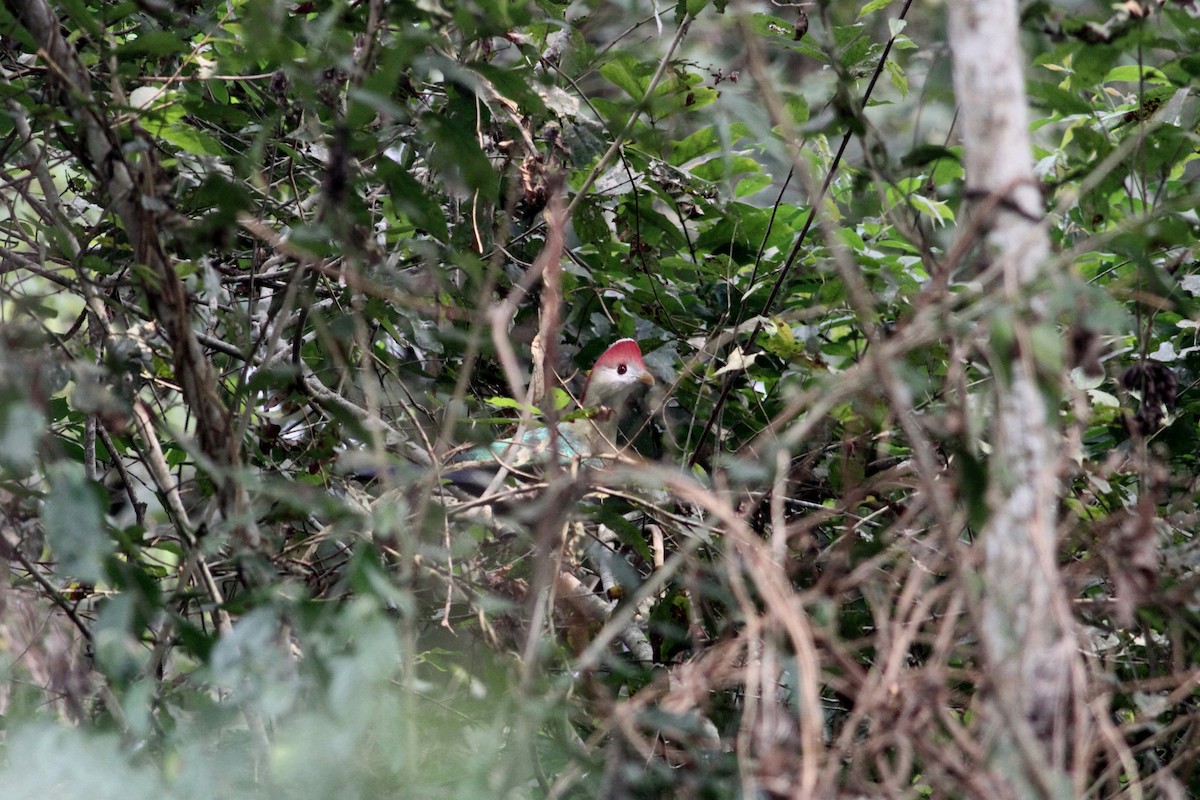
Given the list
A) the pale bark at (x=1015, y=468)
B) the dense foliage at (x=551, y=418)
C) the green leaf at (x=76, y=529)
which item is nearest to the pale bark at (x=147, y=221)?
the dense foliage at (x=551, y=418)

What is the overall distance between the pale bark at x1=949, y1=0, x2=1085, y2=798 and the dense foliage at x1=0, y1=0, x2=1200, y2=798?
4 cm

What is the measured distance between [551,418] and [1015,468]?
630 mm

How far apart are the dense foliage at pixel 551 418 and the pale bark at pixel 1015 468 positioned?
0.04 metres

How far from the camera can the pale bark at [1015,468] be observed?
1350mm

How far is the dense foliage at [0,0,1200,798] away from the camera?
4.82 feet

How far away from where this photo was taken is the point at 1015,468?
1.42 meters

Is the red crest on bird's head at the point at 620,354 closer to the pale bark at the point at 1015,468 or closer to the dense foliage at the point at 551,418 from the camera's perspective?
the dense foliage at the point at 551,418

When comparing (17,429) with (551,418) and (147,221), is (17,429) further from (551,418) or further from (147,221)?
(551,418)

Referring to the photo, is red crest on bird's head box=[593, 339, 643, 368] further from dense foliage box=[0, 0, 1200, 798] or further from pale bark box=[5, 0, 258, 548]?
pale bark box=[5, 0, 258, 548]

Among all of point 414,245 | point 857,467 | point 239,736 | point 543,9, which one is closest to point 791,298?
point 857,467

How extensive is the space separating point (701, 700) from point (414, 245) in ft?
3.04

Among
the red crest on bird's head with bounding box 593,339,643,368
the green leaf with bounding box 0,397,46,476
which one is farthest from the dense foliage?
the red crest on bird's head with bounding box 593,339,643,368

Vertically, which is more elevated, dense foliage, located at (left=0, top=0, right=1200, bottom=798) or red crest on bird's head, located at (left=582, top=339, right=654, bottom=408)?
dense foliage, located at (left=0, top=0, right=1200, bottom=798)

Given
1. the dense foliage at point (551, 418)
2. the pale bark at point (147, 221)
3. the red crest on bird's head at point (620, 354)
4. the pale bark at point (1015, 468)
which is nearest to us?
the pale bark at point (1015, 468)
